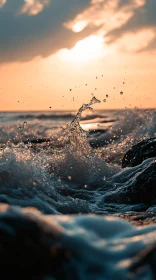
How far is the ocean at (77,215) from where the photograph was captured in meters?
1.40

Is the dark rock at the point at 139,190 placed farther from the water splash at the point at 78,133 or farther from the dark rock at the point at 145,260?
the dark rock at the point at 145,260

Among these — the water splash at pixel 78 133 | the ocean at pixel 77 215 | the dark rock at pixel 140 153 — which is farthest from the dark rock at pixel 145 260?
the water splash at pixel 78 133

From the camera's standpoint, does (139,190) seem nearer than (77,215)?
No

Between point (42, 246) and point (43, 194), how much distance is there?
2.94 meters

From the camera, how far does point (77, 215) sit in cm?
189

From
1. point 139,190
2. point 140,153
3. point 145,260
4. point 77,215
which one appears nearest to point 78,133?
point 140,153

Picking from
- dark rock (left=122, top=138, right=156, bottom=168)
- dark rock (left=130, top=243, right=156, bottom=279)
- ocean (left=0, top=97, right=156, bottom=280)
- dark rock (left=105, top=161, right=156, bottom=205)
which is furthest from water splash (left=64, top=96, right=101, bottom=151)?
dark rock (left=130, top=243, right=156, bottom=279)

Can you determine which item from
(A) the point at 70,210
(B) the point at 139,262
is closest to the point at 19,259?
(B) the point at 139,262

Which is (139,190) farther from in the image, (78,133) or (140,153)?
(78,133)

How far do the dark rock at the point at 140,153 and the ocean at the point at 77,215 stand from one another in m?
0.02

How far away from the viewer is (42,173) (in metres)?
5.20

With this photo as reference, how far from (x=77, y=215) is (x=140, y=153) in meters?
4.66

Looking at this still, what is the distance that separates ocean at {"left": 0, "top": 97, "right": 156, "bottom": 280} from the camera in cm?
140

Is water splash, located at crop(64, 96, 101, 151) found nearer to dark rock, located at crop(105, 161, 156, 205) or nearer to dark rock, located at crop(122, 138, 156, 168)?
dark rock, located at crop(122, 138, 156, 168)
